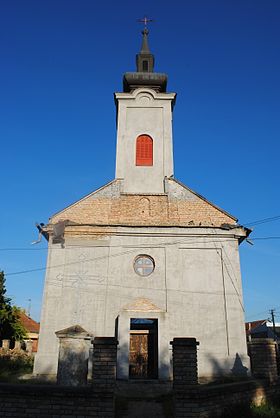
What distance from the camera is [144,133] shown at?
20438 mm

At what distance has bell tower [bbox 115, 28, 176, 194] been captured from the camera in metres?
19.2

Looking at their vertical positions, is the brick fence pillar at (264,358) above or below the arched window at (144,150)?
below

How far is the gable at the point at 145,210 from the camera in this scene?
17.5 m

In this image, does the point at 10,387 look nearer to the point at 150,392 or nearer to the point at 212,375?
the point at 150,392

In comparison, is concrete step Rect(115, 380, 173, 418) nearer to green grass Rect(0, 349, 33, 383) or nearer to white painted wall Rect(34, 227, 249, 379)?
white painted wall Rect(34, 227, 249, 379)

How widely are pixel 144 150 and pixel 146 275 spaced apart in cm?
680

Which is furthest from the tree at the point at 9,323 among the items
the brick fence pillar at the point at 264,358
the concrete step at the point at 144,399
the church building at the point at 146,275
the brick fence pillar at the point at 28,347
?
the brick fence pillar at the point at 264,358

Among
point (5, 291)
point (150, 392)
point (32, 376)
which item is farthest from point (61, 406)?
point (5, 291)

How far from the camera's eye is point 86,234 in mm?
17047

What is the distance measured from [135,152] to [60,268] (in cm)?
711

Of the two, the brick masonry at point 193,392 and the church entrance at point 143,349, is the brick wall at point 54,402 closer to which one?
the brick masonry at point 193,392

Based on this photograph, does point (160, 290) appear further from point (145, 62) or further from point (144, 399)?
point (145, 62)

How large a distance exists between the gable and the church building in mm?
45

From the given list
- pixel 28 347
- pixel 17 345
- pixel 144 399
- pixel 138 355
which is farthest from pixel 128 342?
pixel 28 347
